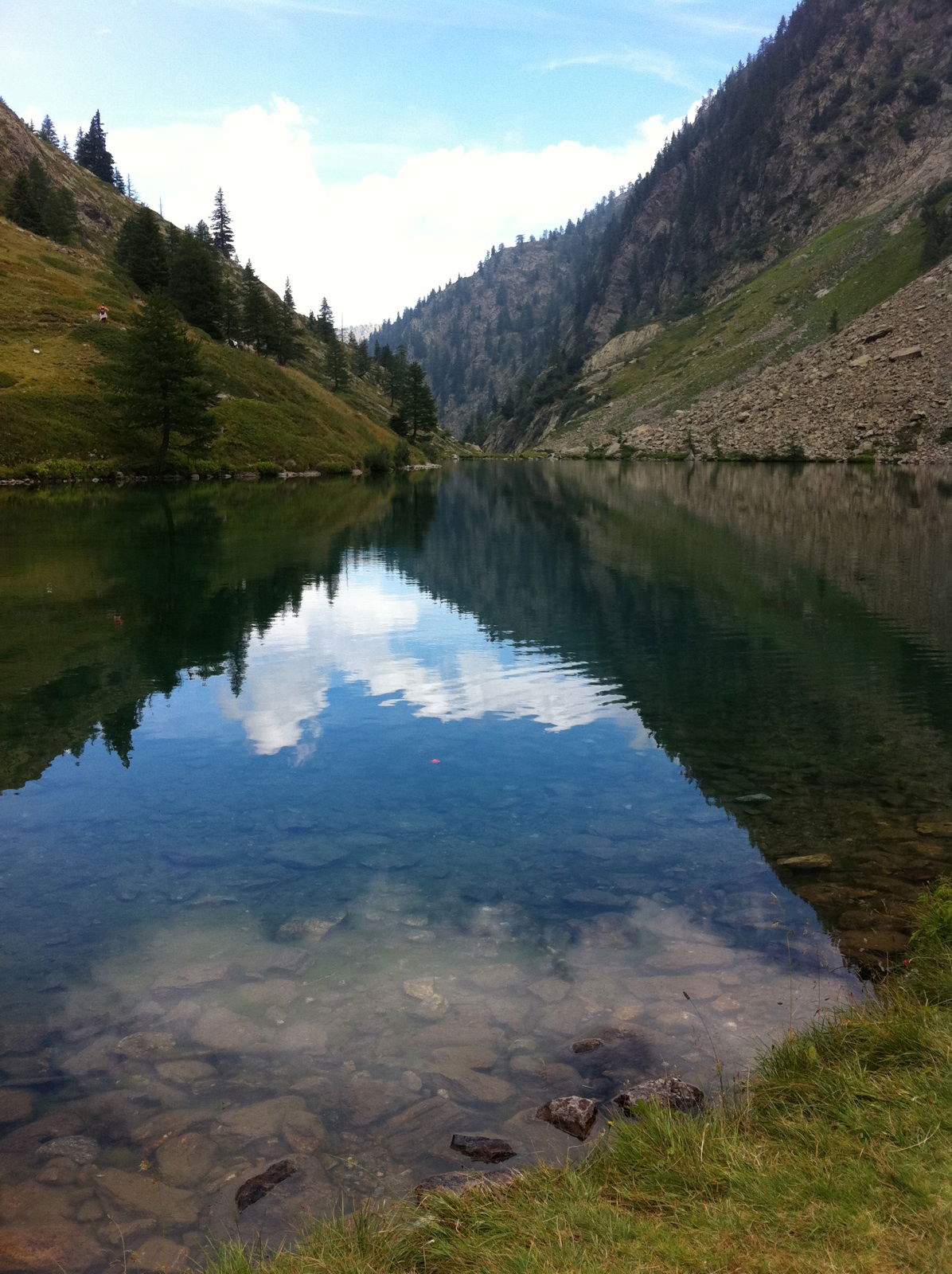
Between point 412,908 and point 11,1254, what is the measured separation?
5.99m

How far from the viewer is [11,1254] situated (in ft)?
19.6

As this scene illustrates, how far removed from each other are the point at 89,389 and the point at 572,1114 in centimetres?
10318

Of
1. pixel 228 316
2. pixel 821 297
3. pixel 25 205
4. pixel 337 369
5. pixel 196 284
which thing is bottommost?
pixel 337 369

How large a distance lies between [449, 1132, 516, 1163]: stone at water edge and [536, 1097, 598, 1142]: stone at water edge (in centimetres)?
53

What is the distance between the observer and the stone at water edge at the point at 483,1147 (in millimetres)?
7047

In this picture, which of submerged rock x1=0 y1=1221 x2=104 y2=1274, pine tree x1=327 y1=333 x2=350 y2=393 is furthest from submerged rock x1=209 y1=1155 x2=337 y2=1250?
pine tree x1=327 y1=333 x2=350 y2=393

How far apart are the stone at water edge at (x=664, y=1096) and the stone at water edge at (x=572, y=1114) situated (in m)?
0.30

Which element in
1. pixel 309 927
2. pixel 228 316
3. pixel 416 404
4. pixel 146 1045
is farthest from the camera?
pixel 416 404

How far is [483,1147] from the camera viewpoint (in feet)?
23.4

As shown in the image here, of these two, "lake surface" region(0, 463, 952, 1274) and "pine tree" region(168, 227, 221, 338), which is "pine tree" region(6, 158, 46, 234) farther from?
"lake surface" region(0, 463, 952, 1274)

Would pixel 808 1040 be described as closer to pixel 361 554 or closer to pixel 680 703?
pixel 680 703

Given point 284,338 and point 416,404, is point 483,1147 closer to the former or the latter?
point 284,338

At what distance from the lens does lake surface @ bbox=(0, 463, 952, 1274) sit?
299 inches

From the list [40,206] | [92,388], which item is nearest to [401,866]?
[92,388]
